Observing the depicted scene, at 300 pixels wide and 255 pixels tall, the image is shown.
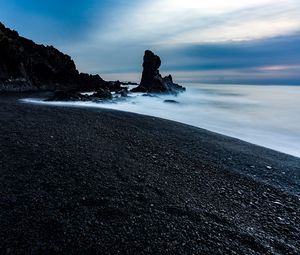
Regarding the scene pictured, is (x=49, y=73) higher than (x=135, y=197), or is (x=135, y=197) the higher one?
(x=49, y=73)

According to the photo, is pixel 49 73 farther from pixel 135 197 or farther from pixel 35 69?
pixel 135 197

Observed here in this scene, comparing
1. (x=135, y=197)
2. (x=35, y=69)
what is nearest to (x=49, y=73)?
(x=35, y=69)

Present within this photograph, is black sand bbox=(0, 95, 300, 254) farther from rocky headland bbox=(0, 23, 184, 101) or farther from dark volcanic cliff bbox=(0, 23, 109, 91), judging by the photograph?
dark volcanic cliff bbox=(0, 23, 109, 91)

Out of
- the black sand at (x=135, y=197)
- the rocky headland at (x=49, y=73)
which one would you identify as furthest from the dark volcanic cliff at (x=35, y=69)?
the black sand at (x=135, y=197)

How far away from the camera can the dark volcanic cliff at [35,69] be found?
104ft

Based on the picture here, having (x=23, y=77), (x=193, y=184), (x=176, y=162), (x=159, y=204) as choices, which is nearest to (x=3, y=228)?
(x=159, y=204)

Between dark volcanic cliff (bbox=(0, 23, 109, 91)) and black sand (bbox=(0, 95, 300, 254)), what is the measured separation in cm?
2399

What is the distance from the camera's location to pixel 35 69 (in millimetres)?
42719

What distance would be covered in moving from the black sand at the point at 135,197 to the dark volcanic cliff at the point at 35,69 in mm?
23993

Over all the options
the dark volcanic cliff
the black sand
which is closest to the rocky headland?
the dark volcanic cliff

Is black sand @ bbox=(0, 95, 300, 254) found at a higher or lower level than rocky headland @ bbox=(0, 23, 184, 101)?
lower

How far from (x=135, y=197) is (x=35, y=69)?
42762 mm

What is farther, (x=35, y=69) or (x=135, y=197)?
(x=35, y=69)

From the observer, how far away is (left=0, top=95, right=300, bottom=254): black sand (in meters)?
3.40
